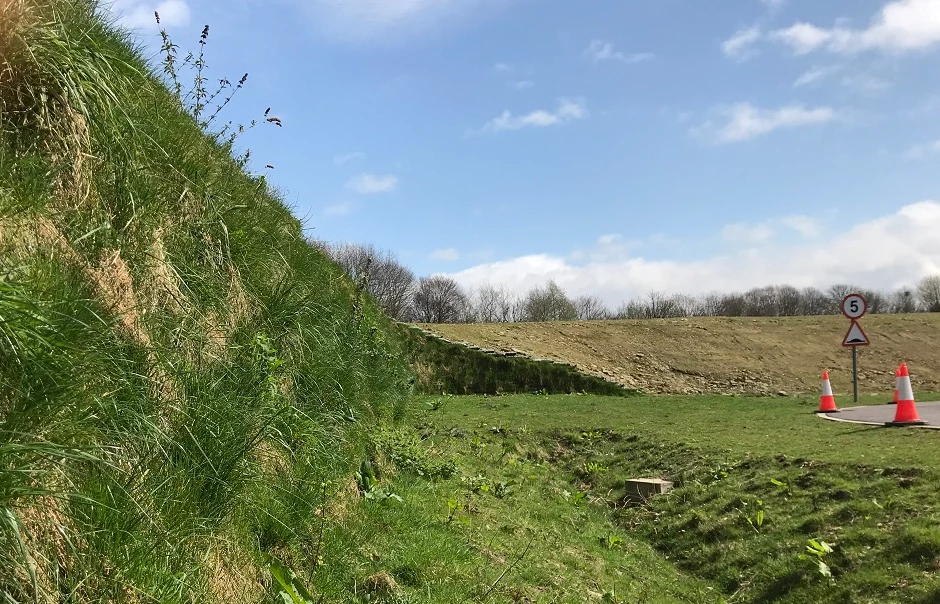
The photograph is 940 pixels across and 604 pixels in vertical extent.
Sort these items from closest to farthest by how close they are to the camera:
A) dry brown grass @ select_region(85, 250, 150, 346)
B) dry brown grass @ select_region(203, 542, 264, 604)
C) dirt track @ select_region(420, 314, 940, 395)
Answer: dry brown grass @ select_region(203, 542, 264, 604)
dry brown grass @ select_region(85, 250, 150, 346)
dirt track @ select_region(420, 314, 940, 395)

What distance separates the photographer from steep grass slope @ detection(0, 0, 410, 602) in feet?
6.88

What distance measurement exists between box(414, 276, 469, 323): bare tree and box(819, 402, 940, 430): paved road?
180 feet

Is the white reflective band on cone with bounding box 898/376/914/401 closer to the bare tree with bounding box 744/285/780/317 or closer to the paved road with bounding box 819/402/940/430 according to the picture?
the paved road with bounding box 819/402/940/430

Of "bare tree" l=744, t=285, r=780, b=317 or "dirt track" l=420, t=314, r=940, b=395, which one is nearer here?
"dirt track" l=420, t=314, r=940, b=395

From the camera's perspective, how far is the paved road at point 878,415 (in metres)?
10.3

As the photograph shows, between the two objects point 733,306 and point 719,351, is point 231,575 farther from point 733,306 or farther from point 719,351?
point 733,306

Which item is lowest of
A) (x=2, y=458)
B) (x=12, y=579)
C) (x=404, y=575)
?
(x=404, y=575)

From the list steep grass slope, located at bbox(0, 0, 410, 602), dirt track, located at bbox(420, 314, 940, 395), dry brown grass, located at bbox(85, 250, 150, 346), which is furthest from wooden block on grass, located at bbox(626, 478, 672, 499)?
dirt track, located at bbox(420, 314, 940, 395)

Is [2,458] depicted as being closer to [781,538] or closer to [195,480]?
[195,480]

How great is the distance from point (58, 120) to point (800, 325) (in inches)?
1267

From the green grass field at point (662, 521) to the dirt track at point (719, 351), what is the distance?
38.1 ft

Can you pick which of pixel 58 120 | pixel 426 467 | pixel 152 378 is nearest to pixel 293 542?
pixel 152 378

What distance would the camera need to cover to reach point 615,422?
13.0 meters

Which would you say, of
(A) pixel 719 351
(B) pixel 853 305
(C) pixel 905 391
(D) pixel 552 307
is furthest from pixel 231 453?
(D) pixel 552 307
